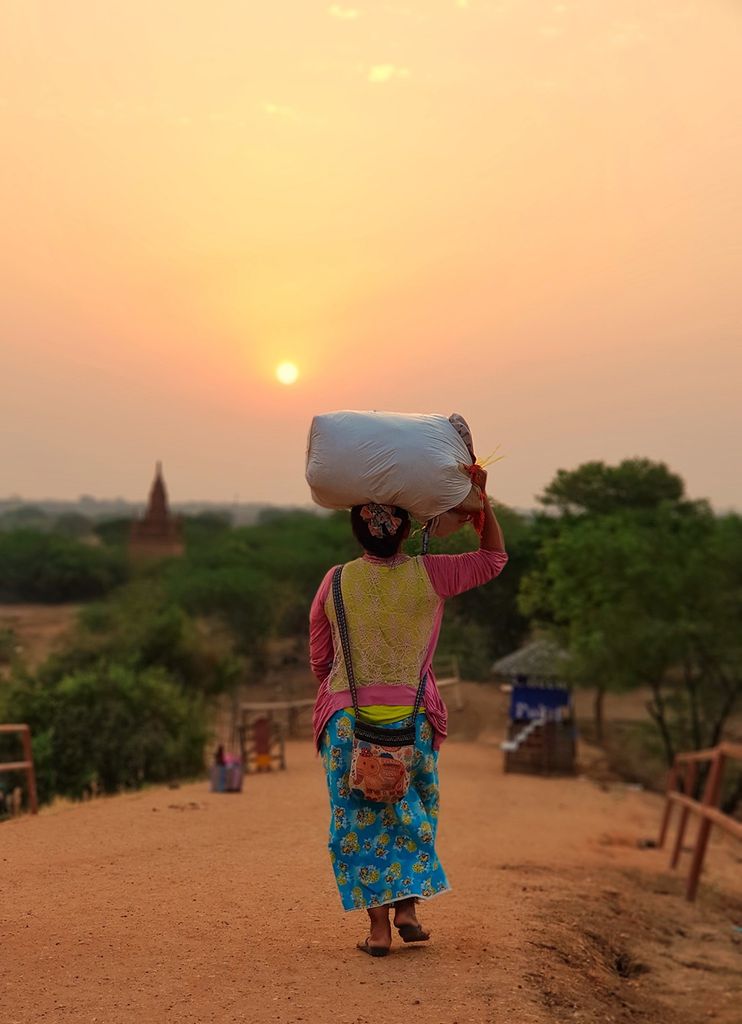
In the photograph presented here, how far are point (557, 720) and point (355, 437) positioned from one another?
18.0 metres

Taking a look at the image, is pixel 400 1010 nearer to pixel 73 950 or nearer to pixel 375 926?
pixel 375 926

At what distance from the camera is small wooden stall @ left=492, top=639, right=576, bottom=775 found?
840 inches

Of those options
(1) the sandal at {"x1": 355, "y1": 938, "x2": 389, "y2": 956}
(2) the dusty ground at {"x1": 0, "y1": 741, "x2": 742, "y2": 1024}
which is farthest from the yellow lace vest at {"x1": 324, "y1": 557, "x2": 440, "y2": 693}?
(2) the dusty ground at {"x1": 0, "y1": 741, "x2": 742, "y2": 1024}

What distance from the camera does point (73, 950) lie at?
14.3 feet

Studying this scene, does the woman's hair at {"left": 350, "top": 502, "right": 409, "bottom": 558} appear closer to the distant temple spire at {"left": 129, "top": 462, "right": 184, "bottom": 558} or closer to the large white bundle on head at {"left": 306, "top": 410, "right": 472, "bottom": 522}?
the large white bundle on head at {"left": 306, "top": 410, "right": 472, "bottom": 522}

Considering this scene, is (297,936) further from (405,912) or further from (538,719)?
(538,719)

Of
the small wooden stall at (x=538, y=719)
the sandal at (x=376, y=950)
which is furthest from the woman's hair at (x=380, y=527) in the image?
the small wooden stall at (x=538, y=719)

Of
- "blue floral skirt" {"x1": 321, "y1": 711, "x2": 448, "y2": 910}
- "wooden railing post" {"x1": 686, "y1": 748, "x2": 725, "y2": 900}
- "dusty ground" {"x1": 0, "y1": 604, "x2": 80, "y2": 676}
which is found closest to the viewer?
"blue floral skirt" {"x1": 321, "y1": 711, "x2": 448, "y2": 910}

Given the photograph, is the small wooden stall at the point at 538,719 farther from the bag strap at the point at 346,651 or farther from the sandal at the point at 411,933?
the bag strap at the point at 346,651

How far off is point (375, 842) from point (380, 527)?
1.27 metres

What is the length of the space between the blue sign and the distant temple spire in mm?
48787

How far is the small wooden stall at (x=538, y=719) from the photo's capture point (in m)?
21.3

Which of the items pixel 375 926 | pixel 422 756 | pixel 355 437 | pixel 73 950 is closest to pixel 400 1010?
pixel 375 926

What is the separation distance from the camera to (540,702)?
70.8ft
